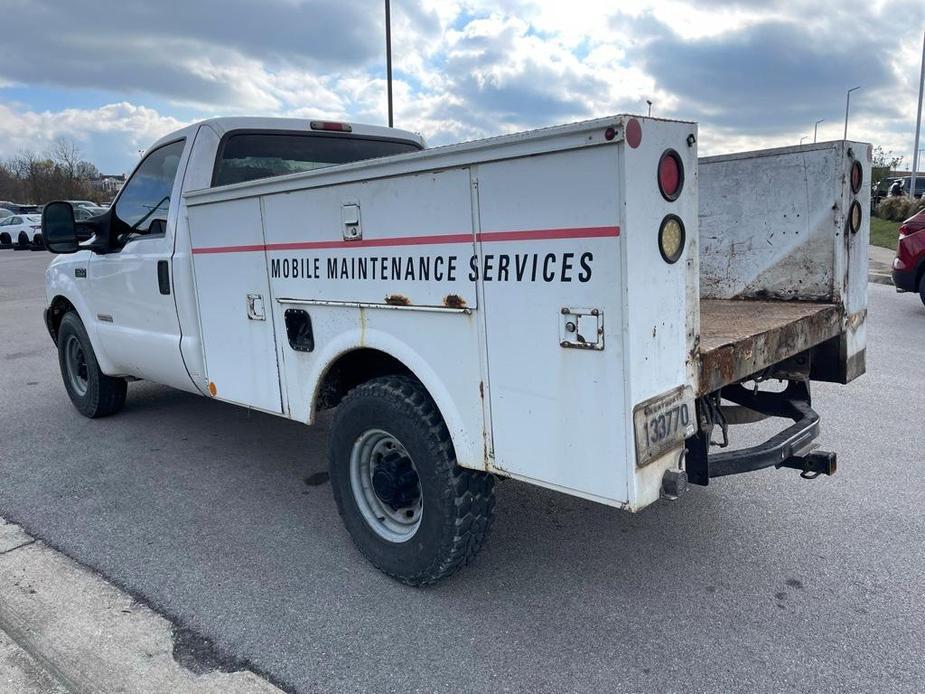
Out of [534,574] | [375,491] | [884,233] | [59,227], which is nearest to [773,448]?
[534,574]

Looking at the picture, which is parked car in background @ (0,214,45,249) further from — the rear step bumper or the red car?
the rear step bumper

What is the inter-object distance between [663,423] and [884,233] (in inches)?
940

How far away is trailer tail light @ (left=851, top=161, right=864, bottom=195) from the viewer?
3.68 meters

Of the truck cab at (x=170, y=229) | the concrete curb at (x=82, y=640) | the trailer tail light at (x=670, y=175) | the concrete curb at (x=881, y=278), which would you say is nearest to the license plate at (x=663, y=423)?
the trailer tail light at (x=670, y=175)

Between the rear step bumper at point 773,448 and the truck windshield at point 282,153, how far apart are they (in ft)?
9.52

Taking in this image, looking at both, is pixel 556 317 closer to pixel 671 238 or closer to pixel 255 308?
pixel 671 238

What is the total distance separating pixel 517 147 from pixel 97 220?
12.7 ft

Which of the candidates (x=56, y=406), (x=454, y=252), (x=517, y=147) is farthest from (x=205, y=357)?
(x=56, y=406)

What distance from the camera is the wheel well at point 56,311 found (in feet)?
20.0

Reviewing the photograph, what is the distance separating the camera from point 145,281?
4.71 meters

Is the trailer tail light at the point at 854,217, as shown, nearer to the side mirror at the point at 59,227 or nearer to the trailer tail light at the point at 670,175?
the trailer tail light at the point at 670,175

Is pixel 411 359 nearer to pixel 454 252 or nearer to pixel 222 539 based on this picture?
pixel 454 252

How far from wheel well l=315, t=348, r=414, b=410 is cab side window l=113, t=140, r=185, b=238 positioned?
5.72 feet

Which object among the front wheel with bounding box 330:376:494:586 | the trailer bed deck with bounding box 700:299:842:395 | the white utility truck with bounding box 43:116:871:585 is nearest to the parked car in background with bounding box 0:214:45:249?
the white utility truck with bounding box 43:116:871:585
